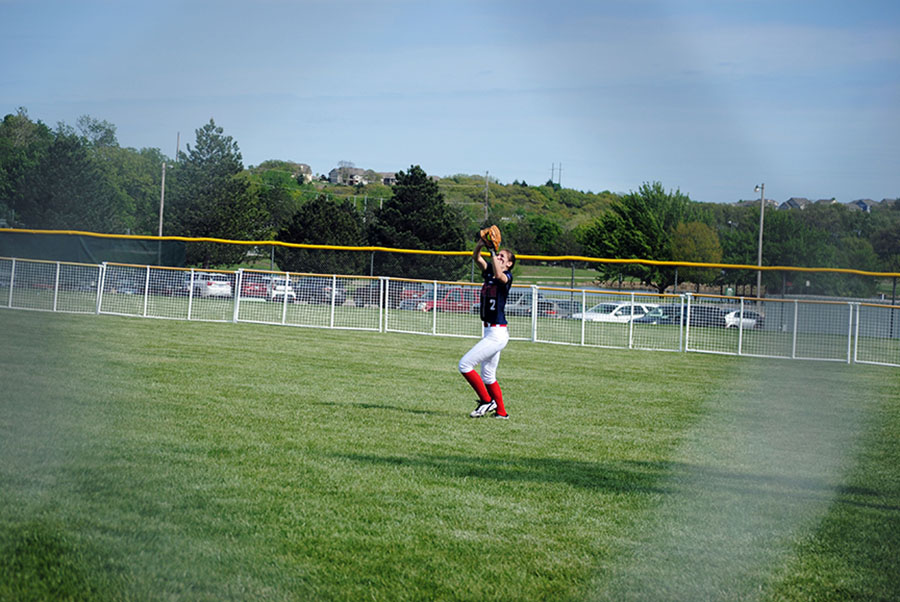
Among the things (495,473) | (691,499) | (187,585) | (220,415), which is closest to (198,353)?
(220,415)

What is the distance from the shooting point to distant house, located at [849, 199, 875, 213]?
1622 millimetres

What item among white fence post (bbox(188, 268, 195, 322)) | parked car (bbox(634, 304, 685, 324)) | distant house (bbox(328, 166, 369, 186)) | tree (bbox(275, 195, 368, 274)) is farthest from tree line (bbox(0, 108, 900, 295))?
tree (bbox(275, 195, 368, 274))

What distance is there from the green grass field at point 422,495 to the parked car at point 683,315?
10.4 meters

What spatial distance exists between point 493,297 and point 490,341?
467 millimetres

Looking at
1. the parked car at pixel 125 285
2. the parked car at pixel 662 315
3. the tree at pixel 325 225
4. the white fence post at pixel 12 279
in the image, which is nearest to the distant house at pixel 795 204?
the white fence post at pixel 12 279

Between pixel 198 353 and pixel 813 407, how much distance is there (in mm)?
12102

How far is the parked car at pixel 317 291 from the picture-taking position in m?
21.5

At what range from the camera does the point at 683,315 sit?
1906cm

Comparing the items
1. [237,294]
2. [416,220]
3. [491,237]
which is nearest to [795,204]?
[491,237]

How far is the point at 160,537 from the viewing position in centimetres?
363

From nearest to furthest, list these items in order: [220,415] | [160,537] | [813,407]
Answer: [813,407]
[160,537]
[220,415]

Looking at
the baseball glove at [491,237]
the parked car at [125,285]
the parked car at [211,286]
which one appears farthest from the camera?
the parked car at [211,286]

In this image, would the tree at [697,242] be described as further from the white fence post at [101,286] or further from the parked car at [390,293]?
the parked car at [390,293]

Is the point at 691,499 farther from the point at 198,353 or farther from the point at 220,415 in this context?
the point at 198,353
